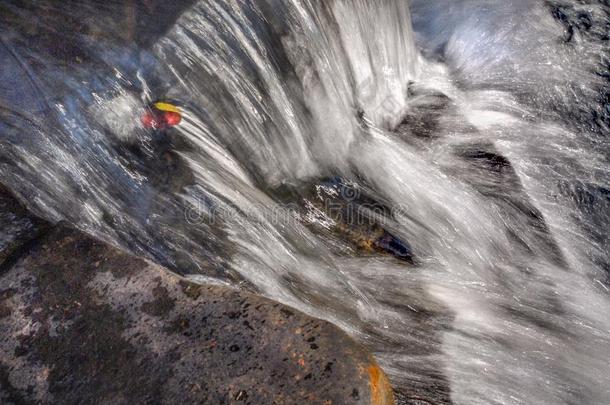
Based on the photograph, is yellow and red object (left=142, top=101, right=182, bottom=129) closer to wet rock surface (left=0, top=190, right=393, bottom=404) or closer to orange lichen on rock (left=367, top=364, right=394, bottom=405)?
wet rock surface (left=0, top=190, right=393, bottom=404)

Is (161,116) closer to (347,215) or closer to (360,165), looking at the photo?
(347,215)

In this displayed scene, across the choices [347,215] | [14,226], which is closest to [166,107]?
[14,226]

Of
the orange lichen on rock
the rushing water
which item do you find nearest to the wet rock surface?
the orange lichen on rock

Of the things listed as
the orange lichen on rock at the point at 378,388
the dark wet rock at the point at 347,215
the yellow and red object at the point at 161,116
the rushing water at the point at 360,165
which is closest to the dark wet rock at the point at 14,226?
the rushing water at the point at 360,165

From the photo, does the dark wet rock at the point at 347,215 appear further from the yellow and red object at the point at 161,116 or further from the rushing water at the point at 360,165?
the yellow and red object at the point at 161,116

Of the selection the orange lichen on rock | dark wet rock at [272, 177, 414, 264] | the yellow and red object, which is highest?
the yellow and red object

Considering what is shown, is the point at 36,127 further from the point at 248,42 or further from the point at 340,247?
the point at 340,247

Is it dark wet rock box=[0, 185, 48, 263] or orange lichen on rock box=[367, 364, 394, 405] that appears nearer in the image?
orange lichen on rock box=[367, 364, 394, 405]
